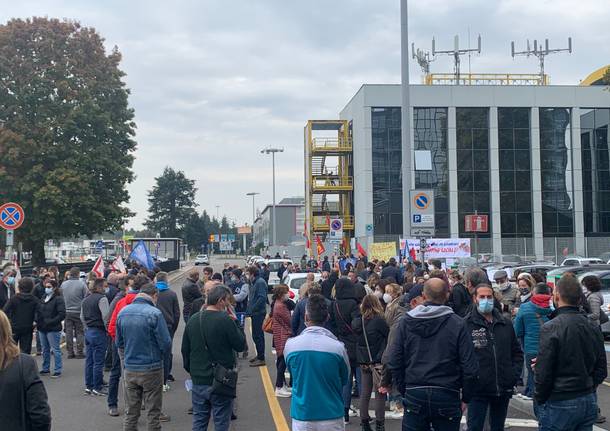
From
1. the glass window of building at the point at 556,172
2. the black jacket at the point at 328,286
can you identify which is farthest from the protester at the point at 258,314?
the glass window of building at the point at 556,172

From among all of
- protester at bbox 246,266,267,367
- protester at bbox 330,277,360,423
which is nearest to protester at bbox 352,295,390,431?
protester at bbox 330,277,360,423

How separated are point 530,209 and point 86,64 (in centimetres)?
3054

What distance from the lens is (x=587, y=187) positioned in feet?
155

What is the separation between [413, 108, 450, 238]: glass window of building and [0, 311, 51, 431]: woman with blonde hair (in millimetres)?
42793

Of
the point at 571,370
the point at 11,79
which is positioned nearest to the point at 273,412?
the point at 571,370

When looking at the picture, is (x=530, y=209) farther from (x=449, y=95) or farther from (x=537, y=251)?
(x=449, y=95)

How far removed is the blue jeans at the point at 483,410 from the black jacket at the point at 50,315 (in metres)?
8.41

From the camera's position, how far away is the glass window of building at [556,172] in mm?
46812

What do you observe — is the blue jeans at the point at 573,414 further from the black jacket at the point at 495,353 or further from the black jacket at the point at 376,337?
the black jacket at the point at 376,337

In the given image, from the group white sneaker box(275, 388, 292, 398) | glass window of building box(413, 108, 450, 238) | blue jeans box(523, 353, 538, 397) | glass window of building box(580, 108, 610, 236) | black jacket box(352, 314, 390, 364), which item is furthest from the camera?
glass window of building box(580, 108, 610, 236)

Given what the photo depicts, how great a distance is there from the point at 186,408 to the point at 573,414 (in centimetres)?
602

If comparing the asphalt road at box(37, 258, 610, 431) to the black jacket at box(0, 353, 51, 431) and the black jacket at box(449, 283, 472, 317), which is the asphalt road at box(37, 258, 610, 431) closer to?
the black jacket at box(449, 283, 472, 317)

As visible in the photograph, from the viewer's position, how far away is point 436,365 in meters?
5.06

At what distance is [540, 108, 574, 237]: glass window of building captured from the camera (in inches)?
1843
